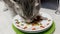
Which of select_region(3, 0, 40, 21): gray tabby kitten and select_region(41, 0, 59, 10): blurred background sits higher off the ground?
select_region(3, 0, 40, 21): gray tabby kitten

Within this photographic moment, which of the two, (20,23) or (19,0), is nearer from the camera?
(19,0)

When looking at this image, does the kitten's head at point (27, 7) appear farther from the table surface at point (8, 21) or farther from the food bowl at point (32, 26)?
the table surface at point (8, 21)

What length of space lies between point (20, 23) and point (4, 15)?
310mm

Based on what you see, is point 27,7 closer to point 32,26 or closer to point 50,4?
point 32,26

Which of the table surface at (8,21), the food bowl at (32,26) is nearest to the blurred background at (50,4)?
the table surface at (8,21)

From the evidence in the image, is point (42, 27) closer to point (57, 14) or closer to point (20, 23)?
point (20, 23)

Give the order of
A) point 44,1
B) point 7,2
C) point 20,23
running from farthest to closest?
1. point 44,1
2. point 7,2
3. point 20,23

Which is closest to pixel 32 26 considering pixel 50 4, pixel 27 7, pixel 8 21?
pixel 27 7

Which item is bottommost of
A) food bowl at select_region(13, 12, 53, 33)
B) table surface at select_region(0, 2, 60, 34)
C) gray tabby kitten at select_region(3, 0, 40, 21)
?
table surface at select_region(0, 2, 60, 34)

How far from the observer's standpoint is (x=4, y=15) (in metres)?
1.09

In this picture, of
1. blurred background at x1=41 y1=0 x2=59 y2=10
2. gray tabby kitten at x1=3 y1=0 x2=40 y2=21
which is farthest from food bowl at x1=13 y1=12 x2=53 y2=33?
blurred background at x1=41 y1=0 x2=59 y2=10

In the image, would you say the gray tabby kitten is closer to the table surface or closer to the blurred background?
the table surface

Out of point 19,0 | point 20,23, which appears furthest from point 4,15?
point 19,0

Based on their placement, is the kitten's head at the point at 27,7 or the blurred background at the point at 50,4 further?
the blurred background at the point at 50,4
